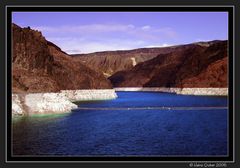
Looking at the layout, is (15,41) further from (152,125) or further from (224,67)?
(224,67)

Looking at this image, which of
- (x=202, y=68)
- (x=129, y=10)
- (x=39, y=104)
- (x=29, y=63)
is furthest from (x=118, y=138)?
(x=202, y=68)

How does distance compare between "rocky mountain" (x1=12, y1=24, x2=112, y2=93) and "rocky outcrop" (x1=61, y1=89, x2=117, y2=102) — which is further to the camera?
"rocky outcrop" (x1=61, y1=89, x2=117, y2=102)

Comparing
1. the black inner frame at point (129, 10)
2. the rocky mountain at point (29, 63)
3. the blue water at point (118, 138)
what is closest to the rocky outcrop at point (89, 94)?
the rocky mountain at point (29, 63)

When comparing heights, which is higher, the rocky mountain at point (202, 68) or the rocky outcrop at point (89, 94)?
the rocky mountain at point (202, 68)

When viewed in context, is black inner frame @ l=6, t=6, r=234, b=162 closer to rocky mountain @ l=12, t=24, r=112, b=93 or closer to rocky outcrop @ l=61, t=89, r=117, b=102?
rocky mountain @ l=12, t=24, r=112, b=93

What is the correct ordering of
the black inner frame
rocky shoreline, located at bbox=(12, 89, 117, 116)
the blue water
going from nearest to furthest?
the black inner frame, the blue water, rocky shoreline, located at bbox=(12, 89, 117, 116)

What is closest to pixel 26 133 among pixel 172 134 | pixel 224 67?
pixel 172 134

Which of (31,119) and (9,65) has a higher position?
(9,65)

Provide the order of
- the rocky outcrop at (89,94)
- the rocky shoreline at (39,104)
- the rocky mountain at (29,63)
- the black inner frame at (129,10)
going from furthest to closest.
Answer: the rocky outcrop at (89,94)
the rocky mountain at (29,63)
the rocky shoreline at (39,104)
the black inner frame at (129,10)

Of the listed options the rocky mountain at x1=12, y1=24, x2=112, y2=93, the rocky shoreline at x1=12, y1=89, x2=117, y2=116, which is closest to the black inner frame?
the rocky shoreline at x1=12, y1=89, x2=117, y2=116

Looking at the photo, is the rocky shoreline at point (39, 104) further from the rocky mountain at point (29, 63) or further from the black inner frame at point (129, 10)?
the black inner frame at point (129, 10)

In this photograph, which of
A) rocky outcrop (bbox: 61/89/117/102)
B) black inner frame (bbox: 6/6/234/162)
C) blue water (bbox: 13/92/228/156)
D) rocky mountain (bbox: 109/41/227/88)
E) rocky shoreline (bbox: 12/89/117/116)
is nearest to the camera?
black inner frame (bbox: 6/6/234/162)
